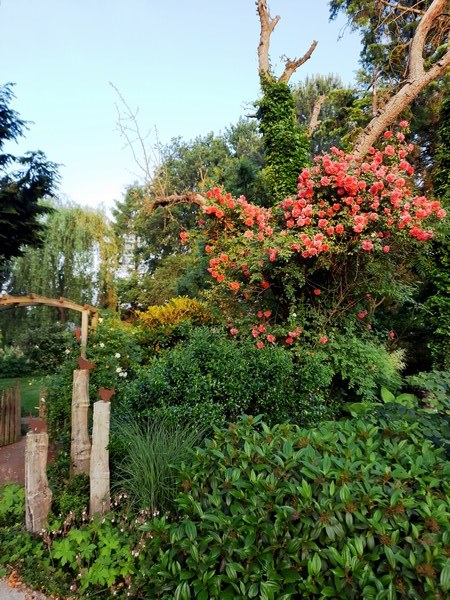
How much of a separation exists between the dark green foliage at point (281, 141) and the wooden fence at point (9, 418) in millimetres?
5803

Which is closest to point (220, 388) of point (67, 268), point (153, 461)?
point (153, 461)

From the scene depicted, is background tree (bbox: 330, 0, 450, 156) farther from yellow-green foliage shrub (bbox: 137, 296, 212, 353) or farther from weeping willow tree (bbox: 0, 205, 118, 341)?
weeping willow tree (bbox: 0, 205, 118, 341)

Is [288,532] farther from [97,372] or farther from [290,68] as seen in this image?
[290,68]

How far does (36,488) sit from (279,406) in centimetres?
207

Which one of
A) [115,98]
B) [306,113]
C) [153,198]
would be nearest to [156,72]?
[115,98]

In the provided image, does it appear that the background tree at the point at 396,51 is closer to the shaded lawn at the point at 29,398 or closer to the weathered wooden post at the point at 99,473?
the weathered wooden post at the point at 99,473

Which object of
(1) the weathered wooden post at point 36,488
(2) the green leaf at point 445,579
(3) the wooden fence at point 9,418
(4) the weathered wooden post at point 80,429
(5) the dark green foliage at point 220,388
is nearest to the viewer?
(2) the green leaf at point 445,579

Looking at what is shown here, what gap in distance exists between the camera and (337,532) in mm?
1483

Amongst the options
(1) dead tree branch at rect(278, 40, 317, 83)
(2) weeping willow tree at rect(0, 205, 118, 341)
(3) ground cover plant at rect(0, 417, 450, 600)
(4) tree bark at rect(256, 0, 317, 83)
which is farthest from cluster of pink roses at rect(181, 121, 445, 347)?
(2) weeping willow tree at rect(0, 205, 118, 341)

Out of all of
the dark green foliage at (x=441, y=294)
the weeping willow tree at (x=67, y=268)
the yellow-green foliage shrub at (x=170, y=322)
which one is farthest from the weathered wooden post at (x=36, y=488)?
the weeping willow tree at (x=67, y=268)

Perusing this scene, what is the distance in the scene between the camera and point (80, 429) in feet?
9.32

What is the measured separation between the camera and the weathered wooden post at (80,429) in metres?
2.85

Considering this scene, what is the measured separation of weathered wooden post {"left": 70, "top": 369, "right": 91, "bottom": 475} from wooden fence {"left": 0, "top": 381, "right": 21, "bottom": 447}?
326 cm

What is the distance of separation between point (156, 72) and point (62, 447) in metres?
6.01
